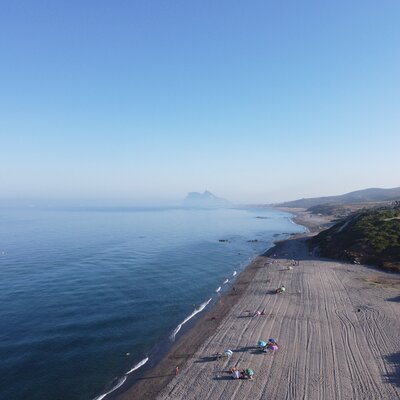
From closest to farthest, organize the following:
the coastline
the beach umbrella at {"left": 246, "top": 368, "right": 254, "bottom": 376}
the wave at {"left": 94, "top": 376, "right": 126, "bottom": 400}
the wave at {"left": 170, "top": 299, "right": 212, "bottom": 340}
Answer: the wave at {"left": 94, "top": 376, "right": 126, "bottom": 400}
the coastline
the beach umbrella at {"left": 246, "top": 368, "right": 254, "bottom": 376}
the wave at {"left": 170, "top": 299, "right": 212, "bottom": 340}

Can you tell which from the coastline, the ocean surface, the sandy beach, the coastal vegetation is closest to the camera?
Result: the sandy beach

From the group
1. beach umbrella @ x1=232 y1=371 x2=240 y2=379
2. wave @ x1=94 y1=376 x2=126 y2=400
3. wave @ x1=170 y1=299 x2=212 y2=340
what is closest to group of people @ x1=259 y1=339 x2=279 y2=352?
beach umbrella @ x1=232 y1=371 x2=240 y2=379

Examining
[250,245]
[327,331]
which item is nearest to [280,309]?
[327,331]

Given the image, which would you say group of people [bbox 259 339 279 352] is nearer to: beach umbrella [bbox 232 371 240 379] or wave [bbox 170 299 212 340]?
beach umbrella [bbox 232 371 240 379]

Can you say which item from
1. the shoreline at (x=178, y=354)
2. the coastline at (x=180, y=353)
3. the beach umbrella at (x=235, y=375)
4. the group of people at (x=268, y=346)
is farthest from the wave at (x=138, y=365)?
the group of people at (x=268, y=346)

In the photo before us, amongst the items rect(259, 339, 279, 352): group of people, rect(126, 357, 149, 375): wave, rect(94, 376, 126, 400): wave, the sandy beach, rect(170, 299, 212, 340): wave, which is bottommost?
rect(94, 376, 126, 400): wave
